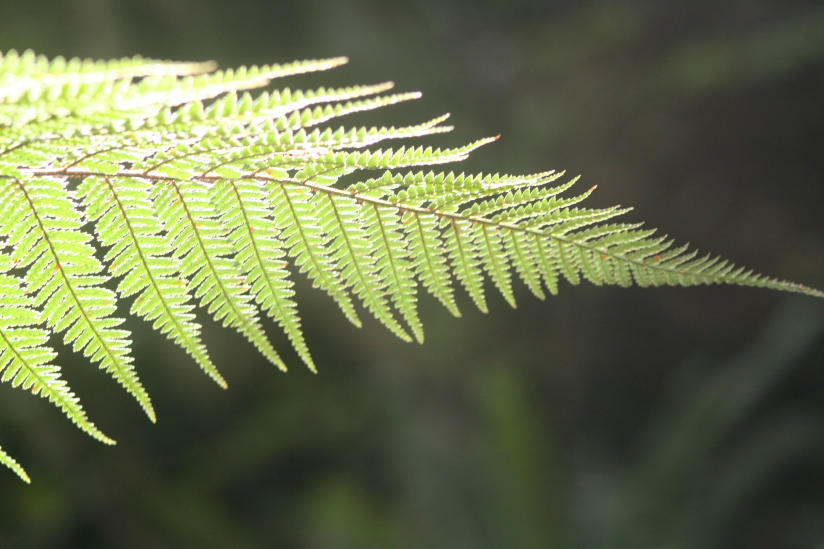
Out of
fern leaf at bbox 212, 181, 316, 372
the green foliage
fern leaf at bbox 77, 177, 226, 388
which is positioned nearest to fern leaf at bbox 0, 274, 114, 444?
the green foliage

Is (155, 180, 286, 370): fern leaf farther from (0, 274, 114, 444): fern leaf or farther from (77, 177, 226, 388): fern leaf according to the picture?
(0, 274, 114, 444): fern leaf

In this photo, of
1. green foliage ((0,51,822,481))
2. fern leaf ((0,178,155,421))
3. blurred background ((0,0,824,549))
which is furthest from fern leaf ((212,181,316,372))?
blurred background ((0,0,824,549))

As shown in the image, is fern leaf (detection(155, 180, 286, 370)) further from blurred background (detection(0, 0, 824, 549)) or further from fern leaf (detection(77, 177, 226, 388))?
blurred background (detection(0, 0, 824, 549))

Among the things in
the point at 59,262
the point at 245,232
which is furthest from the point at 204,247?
the point at 59,262

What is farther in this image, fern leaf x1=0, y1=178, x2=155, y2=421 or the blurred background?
the blurred background

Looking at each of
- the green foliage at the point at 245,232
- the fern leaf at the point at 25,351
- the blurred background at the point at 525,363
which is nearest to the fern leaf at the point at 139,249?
the green foliage at the point at 245,232

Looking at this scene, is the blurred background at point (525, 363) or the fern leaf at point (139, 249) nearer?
the fern leaf at point (139, 249)

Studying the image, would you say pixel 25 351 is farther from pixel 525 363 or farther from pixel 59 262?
pixel 525 363

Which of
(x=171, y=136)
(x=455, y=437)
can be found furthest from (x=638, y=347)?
(x=171, y=136)

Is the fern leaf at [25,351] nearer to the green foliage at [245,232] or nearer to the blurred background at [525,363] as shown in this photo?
the green foliage at [245,232]
